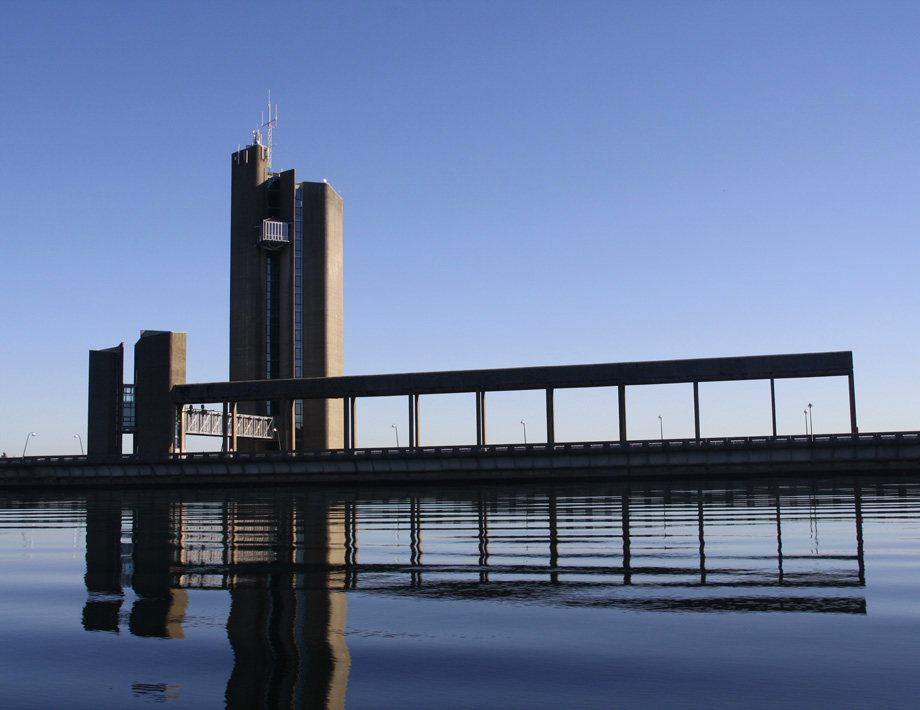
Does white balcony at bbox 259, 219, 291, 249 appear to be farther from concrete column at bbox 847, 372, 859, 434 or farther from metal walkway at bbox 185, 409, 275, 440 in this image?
concrete column at bbox 847, 372, 859, 434

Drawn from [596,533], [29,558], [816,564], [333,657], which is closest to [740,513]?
[596,533]

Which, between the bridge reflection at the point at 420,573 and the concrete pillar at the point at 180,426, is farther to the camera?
the concrete pillar at the point at 180,426

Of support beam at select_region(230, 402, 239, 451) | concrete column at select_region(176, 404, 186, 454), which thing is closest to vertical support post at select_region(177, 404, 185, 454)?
concrete column at select_region(176, 404, 186, 454)

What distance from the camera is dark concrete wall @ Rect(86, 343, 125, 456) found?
97.1 m

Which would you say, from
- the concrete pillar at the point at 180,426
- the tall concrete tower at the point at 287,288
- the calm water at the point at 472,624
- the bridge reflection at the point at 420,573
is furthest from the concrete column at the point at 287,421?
the calm water at the point at 472,624

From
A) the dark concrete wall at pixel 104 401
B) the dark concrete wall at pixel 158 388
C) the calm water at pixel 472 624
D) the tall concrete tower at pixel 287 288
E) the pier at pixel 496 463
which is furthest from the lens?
the tall concrete tower at pixel 287 288

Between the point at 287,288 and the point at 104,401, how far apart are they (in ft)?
87.8

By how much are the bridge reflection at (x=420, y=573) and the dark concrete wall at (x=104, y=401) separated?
8220cm

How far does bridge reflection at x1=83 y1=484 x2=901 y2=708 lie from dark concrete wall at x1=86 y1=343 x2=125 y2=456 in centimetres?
8220

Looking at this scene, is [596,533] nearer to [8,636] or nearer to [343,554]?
[343,554]

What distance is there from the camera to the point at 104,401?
97.5 meters

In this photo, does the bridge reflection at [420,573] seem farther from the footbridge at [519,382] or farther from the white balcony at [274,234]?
the white balcony at [274,234]

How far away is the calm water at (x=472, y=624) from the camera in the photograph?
5617 mm

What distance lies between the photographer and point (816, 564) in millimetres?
11227
